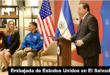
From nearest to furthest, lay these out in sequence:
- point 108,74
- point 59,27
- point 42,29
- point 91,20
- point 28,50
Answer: point 108,74 < point 91,20 < point 28,50 < point 59,27 < point 42,29

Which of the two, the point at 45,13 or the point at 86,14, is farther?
the point at 45,13

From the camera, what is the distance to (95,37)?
2.60 m

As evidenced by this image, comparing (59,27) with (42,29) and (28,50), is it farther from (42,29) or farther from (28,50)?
(28,50)

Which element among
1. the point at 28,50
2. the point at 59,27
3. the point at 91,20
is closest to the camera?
the point at 91,20

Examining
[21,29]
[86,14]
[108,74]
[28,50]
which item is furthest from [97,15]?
[21,29]

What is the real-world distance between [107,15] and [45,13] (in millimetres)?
2240

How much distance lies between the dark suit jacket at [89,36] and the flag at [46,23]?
235 cm

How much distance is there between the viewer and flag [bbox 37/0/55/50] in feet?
16.4

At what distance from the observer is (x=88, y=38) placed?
2531 millimetres

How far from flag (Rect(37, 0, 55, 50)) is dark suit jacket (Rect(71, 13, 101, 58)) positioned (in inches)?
92.4
